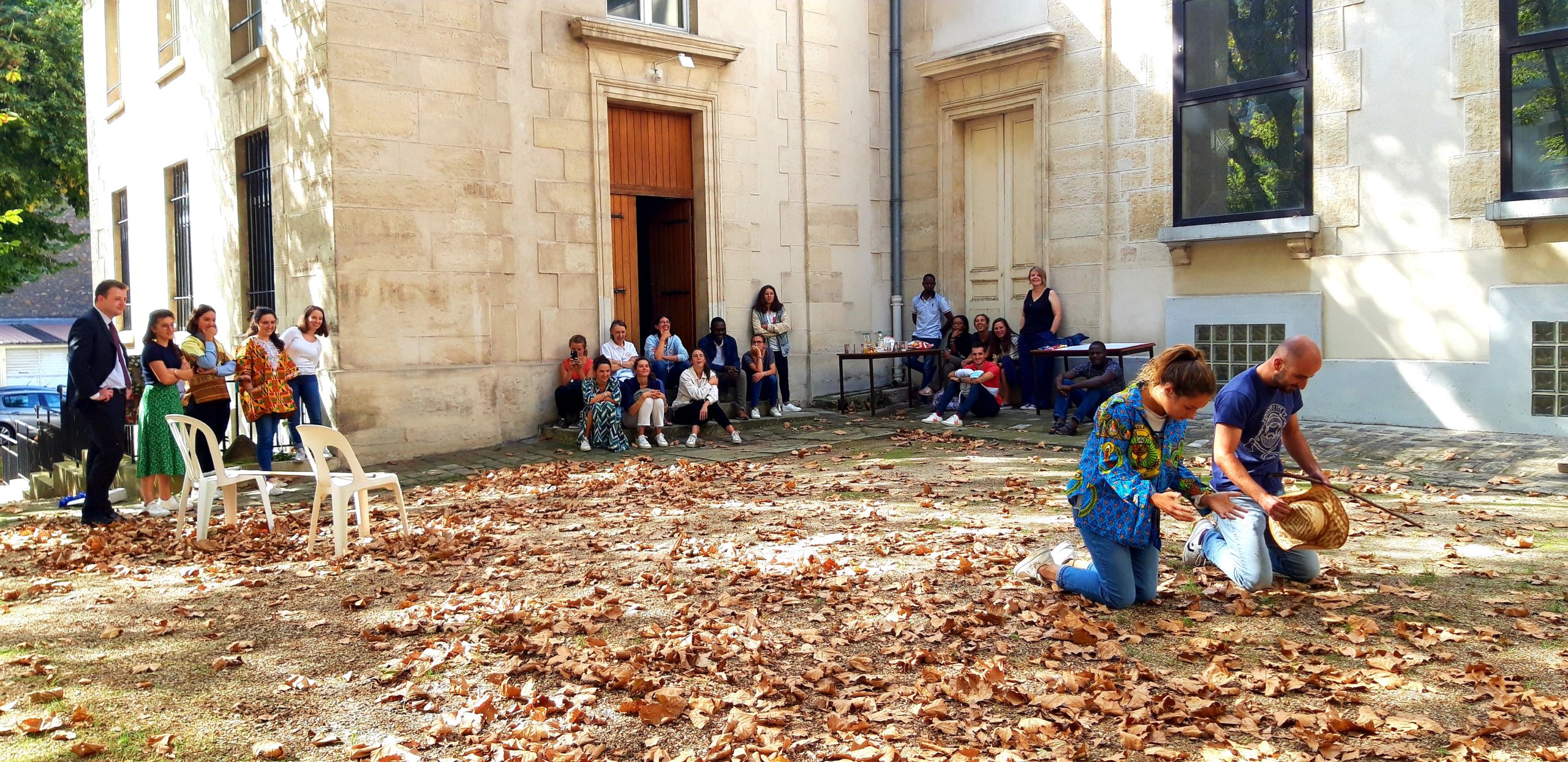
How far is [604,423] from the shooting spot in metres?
10.5

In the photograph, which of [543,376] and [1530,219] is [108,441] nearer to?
[543,376]

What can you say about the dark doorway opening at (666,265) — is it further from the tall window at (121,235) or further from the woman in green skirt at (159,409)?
the tall window at (121,235)

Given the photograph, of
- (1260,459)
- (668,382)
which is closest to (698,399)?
(668,382)

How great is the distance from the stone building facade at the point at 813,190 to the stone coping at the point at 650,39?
4 cm

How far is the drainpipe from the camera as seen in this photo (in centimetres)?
1402

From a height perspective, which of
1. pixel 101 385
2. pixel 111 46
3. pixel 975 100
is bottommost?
pixel 101 385

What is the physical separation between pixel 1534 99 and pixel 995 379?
17.6 ft

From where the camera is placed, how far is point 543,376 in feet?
37.1

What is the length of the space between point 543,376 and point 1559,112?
30.5 feet

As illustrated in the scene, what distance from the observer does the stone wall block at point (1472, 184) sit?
9.48m

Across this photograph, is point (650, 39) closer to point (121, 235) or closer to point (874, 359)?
point (874, 359)

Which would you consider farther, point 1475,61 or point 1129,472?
point 1475,61

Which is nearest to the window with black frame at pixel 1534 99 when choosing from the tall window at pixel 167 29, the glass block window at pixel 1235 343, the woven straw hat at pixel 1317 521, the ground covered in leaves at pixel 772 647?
the glass block window at pixel 1235 343

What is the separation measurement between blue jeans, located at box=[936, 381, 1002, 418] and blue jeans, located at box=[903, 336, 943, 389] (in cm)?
133
